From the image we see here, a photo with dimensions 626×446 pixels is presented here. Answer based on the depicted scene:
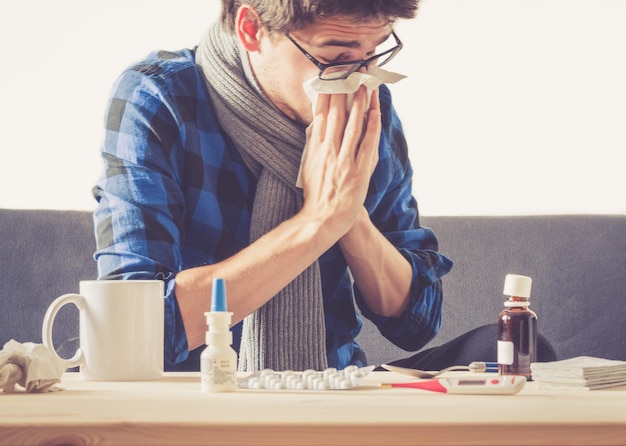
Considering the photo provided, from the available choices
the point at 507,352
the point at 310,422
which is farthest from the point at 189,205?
the point at 310,422

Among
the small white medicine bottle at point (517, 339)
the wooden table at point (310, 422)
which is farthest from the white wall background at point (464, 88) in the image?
the wooden table at point (310, 422)

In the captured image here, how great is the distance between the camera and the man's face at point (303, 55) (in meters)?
1.38

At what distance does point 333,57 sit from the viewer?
4.59 feet

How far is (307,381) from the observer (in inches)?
35.5

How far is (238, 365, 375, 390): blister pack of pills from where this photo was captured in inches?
35.2

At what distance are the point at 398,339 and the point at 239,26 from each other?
0.59 m

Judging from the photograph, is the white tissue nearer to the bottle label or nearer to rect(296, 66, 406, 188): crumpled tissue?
rect(296, 66, 406, 188): crumpled tissue

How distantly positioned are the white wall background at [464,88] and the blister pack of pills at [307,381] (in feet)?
4.67

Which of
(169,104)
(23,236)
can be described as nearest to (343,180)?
(169,104)

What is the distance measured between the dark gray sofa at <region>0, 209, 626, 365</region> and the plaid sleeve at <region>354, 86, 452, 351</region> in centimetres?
37

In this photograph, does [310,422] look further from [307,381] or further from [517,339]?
[517,339]

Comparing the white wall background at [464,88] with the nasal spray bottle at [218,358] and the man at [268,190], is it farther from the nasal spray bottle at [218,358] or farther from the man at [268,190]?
the nasal spray bottle at [218,358]

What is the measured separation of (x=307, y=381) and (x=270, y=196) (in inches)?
24.5

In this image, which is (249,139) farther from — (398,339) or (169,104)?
(398,339)
